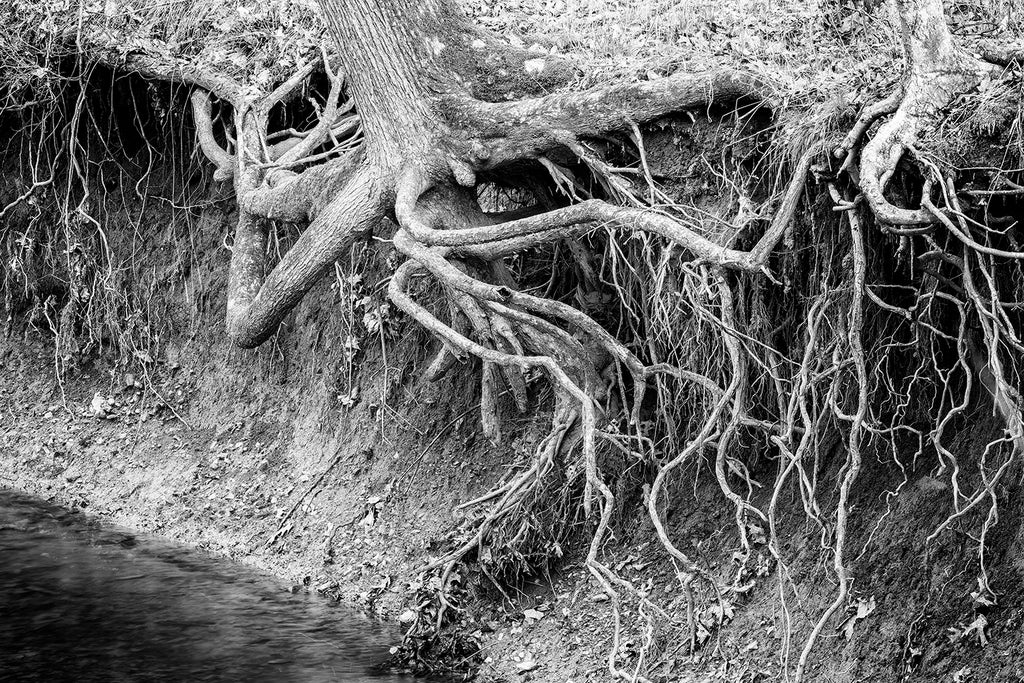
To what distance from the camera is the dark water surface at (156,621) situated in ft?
20.3

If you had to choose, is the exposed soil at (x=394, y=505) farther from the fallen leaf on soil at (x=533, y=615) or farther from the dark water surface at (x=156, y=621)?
the dark water surface at (x=156, y=621)

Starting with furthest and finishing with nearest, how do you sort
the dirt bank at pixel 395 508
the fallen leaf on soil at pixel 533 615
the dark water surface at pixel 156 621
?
the fallen leaf on soil at pixel 533 615 < the dark water surface at pixel 156 621 < the dirt bank at pixel 395 508

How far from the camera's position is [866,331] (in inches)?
225

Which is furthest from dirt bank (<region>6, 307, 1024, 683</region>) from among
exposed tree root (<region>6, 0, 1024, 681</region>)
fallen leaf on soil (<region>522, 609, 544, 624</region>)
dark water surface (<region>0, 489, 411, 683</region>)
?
dark water surface (<region>0, 489, 411, 683</region>)

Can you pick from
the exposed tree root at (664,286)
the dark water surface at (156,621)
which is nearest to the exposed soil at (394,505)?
the exposed tree root at (664,286)

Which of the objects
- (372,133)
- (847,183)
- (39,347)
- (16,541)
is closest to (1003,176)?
(847,183)

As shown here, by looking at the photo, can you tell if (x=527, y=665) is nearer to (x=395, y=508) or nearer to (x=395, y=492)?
(x=395, y=508)

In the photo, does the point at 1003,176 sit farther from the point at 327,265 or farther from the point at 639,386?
the point at 327,265

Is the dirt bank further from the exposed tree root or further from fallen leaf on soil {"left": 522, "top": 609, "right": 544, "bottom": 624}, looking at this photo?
the exposed tree root

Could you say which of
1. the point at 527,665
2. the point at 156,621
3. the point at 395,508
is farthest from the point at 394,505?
the point at 527,665

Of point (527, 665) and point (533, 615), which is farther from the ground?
point (533, 615)

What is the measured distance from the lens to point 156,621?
6828mm

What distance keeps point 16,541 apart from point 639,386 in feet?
15.6

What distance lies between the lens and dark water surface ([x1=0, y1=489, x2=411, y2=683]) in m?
6.20
